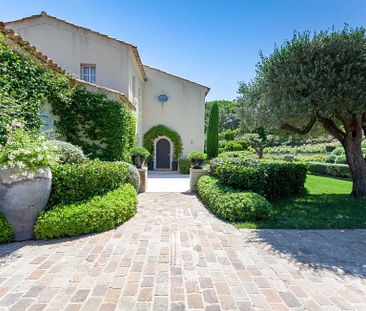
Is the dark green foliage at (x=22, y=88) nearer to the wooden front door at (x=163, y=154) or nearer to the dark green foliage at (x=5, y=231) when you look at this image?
the dark green foliage at (x=5, y=231)

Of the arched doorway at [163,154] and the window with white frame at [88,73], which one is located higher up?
the window with white frame at [88,73]

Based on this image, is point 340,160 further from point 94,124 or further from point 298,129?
point 94,124

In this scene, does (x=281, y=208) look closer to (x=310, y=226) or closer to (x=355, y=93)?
(x=310, y=226)

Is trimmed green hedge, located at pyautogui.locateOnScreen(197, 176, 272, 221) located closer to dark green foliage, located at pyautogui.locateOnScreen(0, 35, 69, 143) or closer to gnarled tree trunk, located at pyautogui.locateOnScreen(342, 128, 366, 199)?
gnarled tree trunk, located at pyautogui.locateOnScreen(342, 128, 366, 199)

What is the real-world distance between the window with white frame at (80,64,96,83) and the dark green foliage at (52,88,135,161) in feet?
10.6

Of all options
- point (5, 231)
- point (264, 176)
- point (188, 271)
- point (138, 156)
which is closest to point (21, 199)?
point (5, 231)

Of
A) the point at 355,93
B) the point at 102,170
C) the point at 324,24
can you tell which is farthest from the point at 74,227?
the point at 324,24

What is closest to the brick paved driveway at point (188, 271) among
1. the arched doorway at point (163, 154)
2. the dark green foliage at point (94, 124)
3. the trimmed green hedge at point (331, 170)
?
the dark green foliage at point (94, 124)

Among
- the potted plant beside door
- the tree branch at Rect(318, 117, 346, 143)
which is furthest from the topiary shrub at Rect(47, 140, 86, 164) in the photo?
the tree branch at Rect(318, 117, 346, 143)

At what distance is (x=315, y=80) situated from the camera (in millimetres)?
8094

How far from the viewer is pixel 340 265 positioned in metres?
4.39

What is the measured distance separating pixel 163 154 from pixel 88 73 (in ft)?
27.4

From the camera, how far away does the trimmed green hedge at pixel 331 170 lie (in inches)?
683

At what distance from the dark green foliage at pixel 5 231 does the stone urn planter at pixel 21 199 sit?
8 cm
